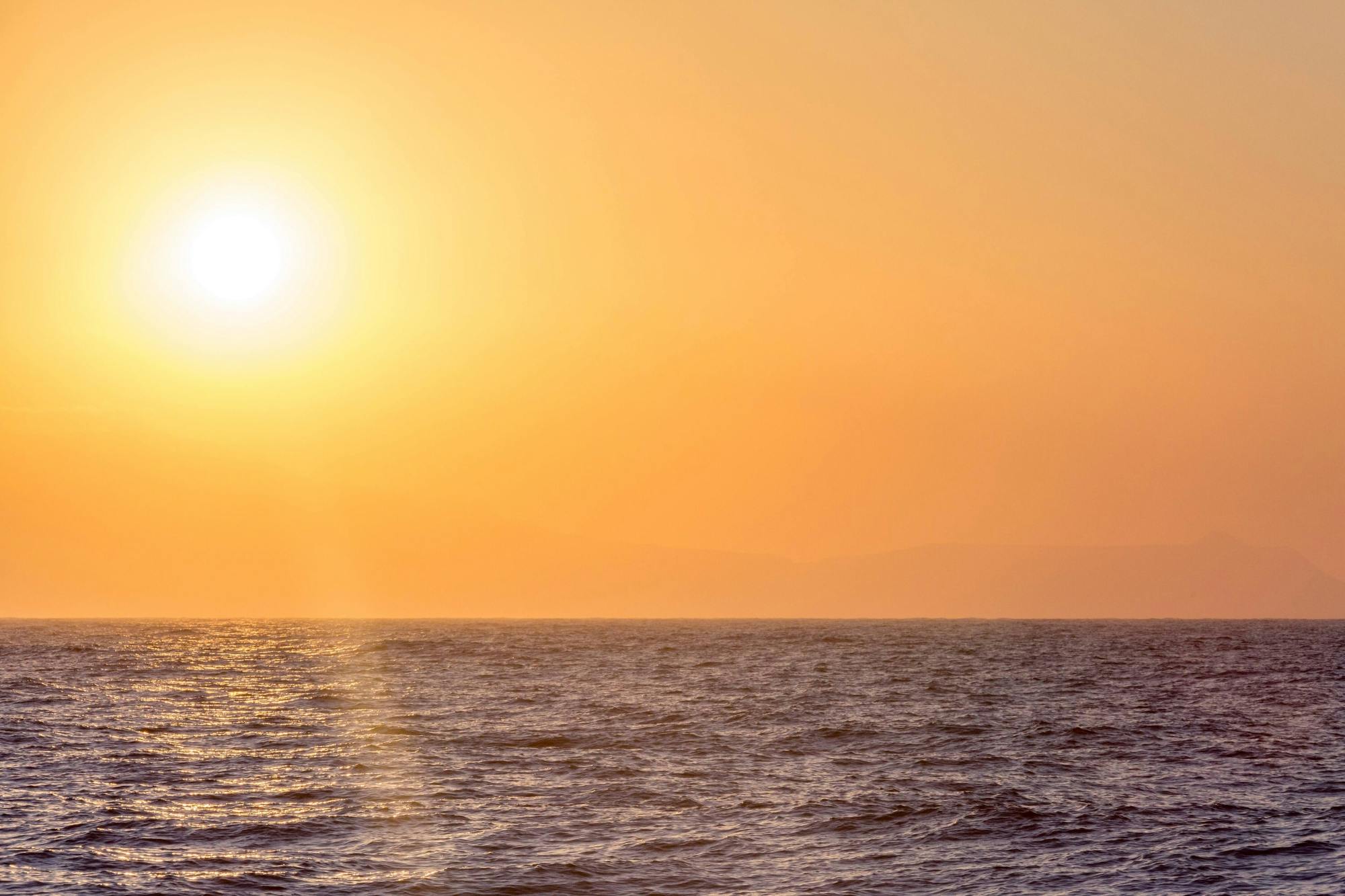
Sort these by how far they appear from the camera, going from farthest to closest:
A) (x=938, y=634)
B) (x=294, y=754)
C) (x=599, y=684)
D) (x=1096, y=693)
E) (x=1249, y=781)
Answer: (x=938, y=634) < (x=599, y=684) < (x=1096, y=693) < (x=294, y=754) < (x=1249, y=781)

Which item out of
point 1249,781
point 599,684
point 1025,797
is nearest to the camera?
point 1025,797

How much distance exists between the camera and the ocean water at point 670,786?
92.7 ft

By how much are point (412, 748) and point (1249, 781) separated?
28.1 meters

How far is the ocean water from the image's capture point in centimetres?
2825

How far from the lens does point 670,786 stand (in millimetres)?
38750

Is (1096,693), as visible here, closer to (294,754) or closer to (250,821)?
(294,754)

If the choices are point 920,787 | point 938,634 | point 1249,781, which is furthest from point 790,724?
point 938,634

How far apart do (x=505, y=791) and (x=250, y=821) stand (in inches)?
296

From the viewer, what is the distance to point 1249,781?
40312mm

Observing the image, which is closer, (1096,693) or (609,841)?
(609,841)

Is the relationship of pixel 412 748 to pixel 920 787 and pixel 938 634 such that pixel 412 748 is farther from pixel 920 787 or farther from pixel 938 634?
pixel 938 634

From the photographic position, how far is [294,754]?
4581cm

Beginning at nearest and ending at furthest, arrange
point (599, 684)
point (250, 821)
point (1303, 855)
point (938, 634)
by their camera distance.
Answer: point (1303, 855) → point (250, 821) → point (599, 684) → point (938, 634)

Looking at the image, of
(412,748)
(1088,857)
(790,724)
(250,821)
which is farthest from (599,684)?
(1088,857)
